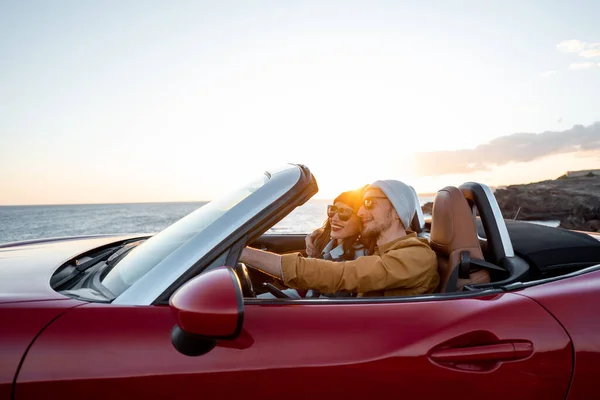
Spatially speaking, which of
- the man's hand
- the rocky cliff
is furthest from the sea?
the rocky cliff

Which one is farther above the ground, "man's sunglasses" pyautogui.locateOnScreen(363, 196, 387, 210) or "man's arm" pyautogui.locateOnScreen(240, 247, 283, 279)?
"man's sunglasses" pyautogui.locateOnScreen(363, 196, 387, 210)

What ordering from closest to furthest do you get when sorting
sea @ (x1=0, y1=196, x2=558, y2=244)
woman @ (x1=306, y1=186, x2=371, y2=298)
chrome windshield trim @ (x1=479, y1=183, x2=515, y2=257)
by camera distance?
chrome windshield trim @ (x1=479, y1=183, x2=515, y2=257) → woman @ (x1=306, y1=186, x2=371, y2=298) → sea @ (x1=0, y1=196, x2=558, y2=244)

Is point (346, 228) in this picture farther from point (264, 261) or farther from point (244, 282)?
point (244, 282)

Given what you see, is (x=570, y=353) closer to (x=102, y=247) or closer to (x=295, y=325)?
(x=295, y=325)

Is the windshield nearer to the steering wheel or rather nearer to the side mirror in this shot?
the steering wheel

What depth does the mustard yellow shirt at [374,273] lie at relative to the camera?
2133mm

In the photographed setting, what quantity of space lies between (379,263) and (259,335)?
3.30ft

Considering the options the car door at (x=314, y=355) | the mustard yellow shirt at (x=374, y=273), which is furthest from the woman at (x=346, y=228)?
the car door at (x=314, y=355)

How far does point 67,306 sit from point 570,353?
1.65 m

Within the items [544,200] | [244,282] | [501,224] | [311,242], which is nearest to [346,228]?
[311,242]

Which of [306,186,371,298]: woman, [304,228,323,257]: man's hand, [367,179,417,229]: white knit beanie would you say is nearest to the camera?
[367,179,417,229]: white knit beanie

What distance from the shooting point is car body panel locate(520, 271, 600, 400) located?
5.03ft

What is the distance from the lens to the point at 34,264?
2.03 meters

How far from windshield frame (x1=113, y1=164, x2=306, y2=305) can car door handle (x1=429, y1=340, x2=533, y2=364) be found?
0.78 meters
